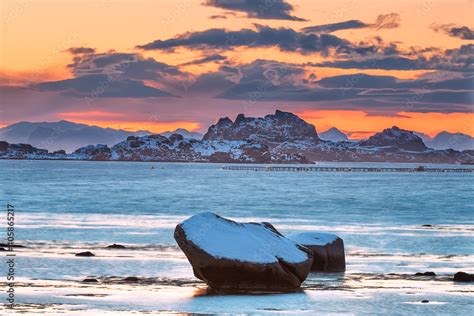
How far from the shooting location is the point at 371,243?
5100 cm

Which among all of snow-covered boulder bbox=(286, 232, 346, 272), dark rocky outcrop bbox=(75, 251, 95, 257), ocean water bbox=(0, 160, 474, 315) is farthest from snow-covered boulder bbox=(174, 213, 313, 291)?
dark rocky outcrop bbox=(75, 251, 95, 257)

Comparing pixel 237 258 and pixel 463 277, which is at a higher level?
pixel 237 258

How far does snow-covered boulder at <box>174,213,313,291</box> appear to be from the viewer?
29.0 m

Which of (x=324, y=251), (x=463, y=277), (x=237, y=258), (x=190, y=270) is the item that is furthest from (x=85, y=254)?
(x=463, y=277)

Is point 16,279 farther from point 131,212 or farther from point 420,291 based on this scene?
point 131,212

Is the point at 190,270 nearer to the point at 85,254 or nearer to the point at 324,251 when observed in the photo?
the point at 324,251

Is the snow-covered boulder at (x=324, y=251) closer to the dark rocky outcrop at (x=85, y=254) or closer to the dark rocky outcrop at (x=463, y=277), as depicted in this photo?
the dark rocky outcrop at (x=463, y=277)

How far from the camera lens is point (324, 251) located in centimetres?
3481

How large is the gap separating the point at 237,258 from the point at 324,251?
6.72 metres

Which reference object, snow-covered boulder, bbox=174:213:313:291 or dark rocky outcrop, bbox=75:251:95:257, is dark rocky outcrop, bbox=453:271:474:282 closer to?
snow-covered boulder, bbox=174:213:313:291

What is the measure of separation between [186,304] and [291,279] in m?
4.25

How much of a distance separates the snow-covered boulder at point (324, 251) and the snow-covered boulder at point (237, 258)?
4.58 m

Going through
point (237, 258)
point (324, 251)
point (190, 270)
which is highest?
point (237, 258)

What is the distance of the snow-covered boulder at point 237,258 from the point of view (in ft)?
95.2
